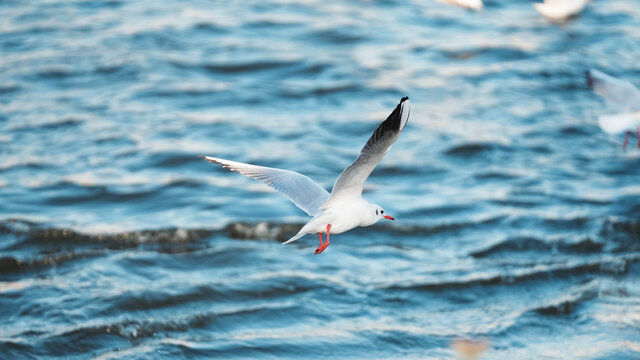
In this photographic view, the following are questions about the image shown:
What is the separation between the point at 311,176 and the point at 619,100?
128 inches

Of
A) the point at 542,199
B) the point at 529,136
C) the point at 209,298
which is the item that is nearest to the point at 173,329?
the point at 209,298

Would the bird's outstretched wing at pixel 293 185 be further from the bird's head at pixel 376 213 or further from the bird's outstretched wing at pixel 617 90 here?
the bird's outstretched wing at pixel 617 90

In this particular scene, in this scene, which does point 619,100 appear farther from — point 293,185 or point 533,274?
point 293,185

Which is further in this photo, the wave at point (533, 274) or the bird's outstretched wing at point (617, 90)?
the bird's outstretched wing at point (617, 90)

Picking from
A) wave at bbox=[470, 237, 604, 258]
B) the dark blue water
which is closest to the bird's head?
the dark blue water

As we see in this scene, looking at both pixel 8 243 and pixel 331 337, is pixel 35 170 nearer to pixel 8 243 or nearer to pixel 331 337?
pixel 8 243

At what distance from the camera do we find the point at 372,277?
8.48 metres

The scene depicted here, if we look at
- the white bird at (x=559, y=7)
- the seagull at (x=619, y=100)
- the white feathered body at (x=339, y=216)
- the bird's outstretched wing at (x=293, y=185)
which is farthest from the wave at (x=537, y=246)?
the white bird at (x=559, y=7)

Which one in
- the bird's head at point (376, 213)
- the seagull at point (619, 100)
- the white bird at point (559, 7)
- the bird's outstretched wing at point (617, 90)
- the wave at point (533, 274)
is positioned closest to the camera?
the bird's head at point (376, 213)

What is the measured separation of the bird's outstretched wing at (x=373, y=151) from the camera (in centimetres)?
416

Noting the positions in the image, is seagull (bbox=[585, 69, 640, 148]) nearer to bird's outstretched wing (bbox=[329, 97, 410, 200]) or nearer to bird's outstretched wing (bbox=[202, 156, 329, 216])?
bird's outstretched wing (bbox=[202, 156, 329, 216])

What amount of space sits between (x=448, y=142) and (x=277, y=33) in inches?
177

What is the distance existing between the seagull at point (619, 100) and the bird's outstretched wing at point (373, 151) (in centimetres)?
453

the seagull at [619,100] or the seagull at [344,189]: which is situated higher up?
the seagull at [619,100]
